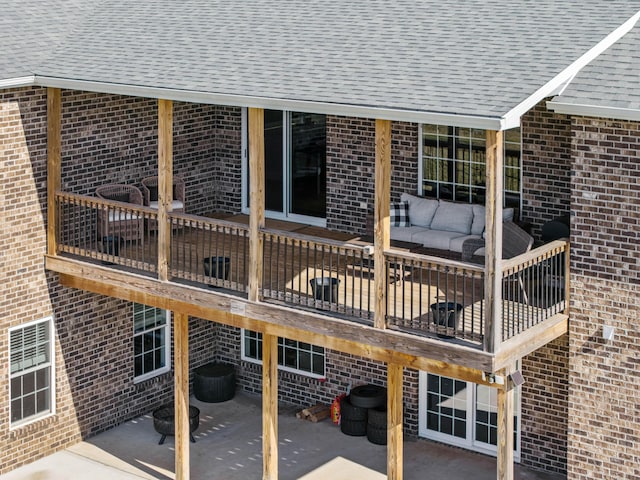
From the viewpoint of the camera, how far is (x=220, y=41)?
17688 millimetres

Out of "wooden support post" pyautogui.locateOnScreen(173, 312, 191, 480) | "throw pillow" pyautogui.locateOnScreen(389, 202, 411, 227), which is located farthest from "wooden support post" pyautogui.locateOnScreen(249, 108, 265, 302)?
"throw pillow" pyautogui.locateOnScreen(389, 202, 411, 227)

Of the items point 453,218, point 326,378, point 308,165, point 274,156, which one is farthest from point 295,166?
point 453,218

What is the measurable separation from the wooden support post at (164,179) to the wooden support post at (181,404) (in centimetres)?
108

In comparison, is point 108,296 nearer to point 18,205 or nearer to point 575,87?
point 18,205

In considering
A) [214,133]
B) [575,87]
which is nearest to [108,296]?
[214,133]

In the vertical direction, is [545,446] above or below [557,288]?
below

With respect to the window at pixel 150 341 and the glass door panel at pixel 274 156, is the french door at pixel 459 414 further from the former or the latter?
the window at pixel 150 341

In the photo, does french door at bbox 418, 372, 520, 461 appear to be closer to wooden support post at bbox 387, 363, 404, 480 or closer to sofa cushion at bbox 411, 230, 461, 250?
wooden support post at bbox 387, 363, 404, 480

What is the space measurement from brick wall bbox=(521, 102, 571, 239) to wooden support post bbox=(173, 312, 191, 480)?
201 inches

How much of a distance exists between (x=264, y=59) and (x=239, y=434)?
6.20 meters

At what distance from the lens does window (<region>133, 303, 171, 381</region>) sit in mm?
20242

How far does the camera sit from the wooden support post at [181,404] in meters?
17.7

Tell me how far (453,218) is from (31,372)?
6.62 m

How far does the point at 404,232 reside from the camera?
1770cm
